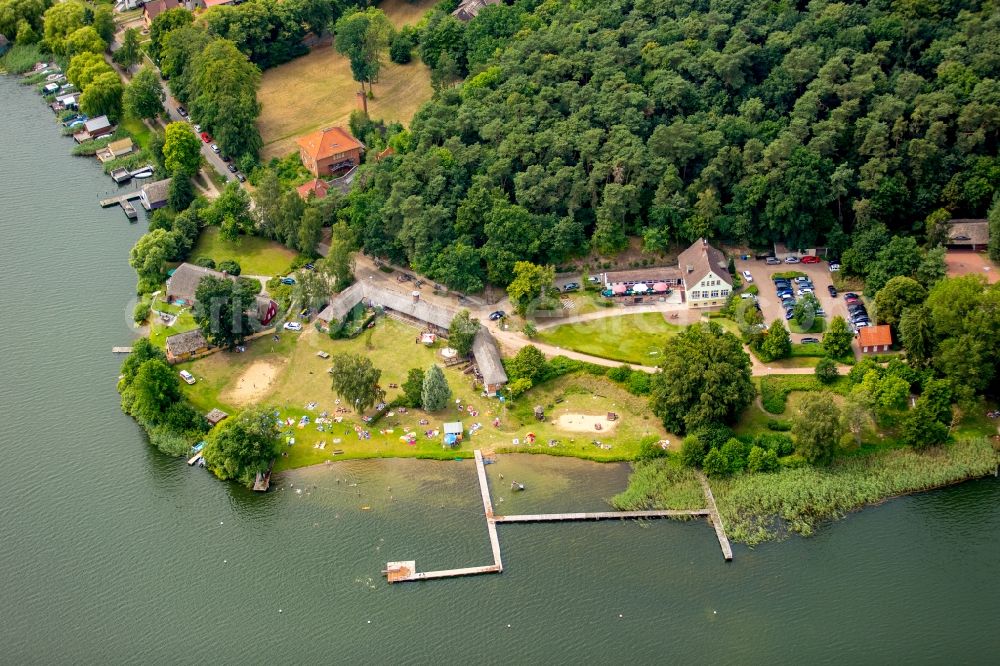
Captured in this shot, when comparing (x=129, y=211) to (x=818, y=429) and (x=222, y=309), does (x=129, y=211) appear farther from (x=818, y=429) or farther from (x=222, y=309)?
(x=818, y=429)

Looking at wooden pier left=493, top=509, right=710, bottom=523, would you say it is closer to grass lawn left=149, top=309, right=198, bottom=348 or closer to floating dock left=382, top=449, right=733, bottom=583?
floating dock left=382, top=449, right=733, bottom=583

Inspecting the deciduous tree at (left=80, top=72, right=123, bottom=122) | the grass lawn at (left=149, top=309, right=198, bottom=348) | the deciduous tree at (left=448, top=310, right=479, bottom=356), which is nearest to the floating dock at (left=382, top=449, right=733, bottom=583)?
the deciduous tree at (left=448, top=310, right=479, bottom=356)

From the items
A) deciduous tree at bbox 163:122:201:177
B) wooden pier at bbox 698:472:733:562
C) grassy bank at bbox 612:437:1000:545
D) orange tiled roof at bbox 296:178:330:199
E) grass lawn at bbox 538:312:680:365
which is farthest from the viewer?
deciduous tree at bbox 163:122:201:177

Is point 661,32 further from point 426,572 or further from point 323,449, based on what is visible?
point 426,572

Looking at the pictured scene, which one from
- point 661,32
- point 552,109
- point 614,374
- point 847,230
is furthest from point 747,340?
point 661,32

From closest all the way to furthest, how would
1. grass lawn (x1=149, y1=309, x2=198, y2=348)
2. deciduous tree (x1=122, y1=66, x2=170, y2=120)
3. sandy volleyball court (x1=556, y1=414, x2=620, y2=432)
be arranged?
sandy volleyball court (x1=556, y1=414, x2=620, y2=432), grass lawn (x1=149, y1=309, x2=198, y2=348), deciduous tree (x1=122, y1=66, x2=170, y2=120)

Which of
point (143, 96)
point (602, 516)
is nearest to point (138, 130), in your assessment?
point (143, 96)

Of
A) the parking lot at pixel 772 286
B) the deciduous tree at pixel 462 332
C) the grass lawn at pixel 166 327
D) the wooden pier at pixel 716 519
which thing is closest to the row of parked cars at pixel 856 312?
the parking lot at pixel 772 286
